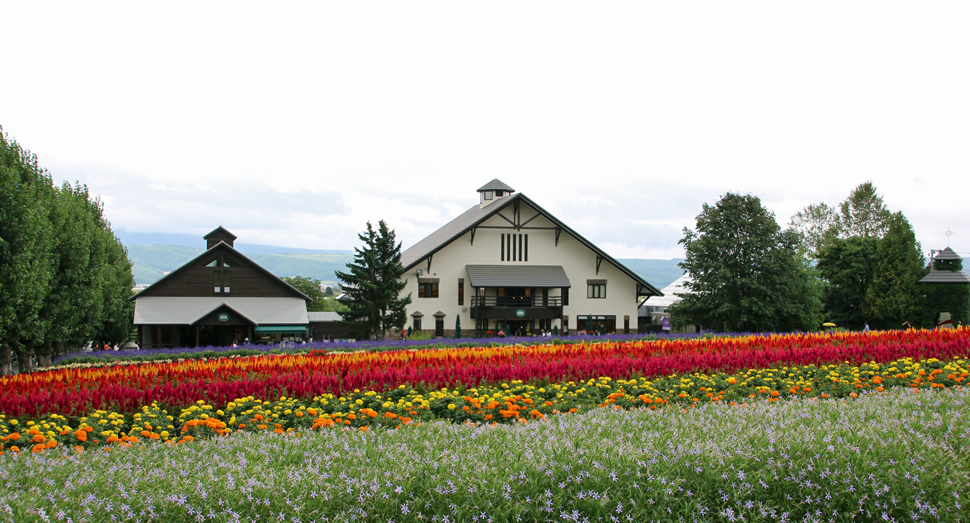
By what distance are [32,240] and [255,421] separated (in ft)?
47.1

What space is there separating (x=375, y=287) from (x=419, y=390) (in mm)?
23686

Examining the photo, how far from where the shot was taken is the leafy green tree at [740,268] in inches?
1610

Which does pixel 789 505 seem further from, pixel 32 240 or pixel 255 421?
pixel 32 240

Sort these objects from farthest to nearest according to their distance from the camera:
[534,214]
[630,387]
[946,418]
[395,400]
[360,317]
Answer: [534,214], [360,317], [630,387], [395,400], [946,418]

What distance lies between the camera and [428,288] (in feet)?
145

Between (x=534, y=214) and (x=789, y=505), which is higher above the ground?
(x=534, y=214)

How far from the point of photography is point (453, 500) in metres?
4.27

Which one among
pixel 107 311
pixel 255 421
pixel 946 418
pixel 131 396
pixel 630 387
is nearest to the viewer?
pixel 946 418

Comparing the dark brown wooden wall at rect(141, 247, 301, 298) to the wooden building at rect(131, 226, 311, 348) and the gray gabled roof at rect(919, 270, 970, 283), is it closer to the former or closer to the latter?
the wooden building at rect(131, 226, 311, 348)

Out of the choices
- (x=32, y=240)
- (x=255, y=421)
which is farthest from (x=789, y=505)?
(x=32, y=240)

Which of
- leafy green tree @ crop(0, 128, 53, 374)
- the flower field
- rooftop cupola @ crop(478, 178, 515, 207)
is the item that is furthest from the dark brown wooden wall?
the flower field

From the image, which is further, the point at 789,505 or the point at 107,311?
the point at 107,311

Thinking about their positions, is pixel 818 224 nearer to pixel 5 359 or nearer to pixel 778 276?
pixel 778 276

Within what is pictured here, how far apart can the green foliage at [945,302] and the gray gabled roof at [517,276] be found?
1047 inches
